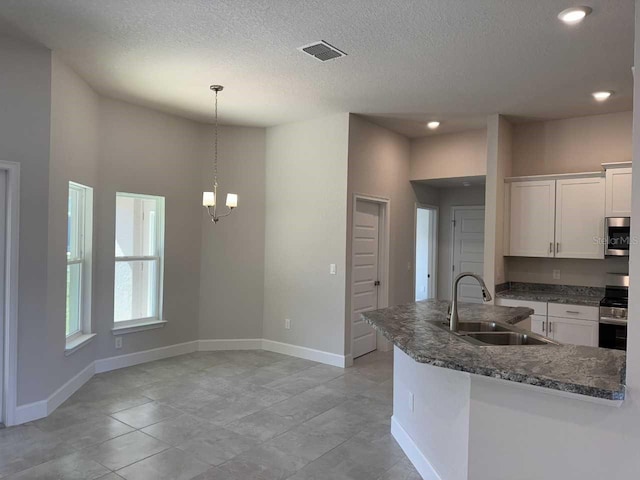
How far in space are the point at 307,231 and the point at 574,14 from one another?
352 cm

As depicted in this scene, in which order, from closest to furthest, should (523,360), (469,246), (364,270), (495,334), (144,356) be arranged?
(523,360), (495,334), (144,356), (364,270), (469,246)

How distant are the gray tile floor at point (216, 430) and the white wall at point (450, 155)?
2.89m

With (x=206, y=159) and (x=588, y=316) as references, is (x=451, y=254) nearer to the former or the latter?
(x=588, y=316)

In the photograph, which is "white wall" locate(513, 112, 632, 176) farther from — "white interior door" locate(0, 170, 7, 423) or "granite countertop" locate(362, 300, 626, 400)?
"white interior door" locate(0, 170, 7, 423)

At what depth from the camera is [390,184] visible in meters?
5.99

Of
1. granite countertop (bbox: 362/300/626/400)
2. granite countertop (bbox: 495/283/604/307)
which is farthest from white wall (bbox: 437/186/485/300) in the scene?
granite countertop (bbox: 362/300/626/400)

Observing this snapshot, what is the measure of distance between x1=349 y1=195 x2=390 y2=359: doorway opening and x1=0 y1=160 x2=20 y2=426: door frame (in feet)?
10.9

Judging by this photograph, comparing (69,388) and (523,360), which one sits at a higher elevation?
(523,360)

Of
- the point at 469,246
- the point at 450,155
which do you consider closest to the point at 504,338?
the point at 450,155

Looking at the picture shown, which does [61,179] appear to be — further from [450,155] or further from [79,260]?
[450,155]

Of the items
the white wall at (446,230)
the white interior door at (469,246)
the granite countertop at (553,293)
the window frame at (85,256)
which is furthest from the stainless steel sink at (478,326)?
the white wall at (446,230)

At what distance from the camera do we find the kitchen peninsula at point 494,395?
1823mm

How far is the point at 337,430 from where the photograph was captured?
3.42 meters

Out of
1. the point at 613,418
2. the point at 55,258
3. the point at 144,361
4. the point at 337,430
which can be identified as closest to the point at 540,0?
the point at 613,418
